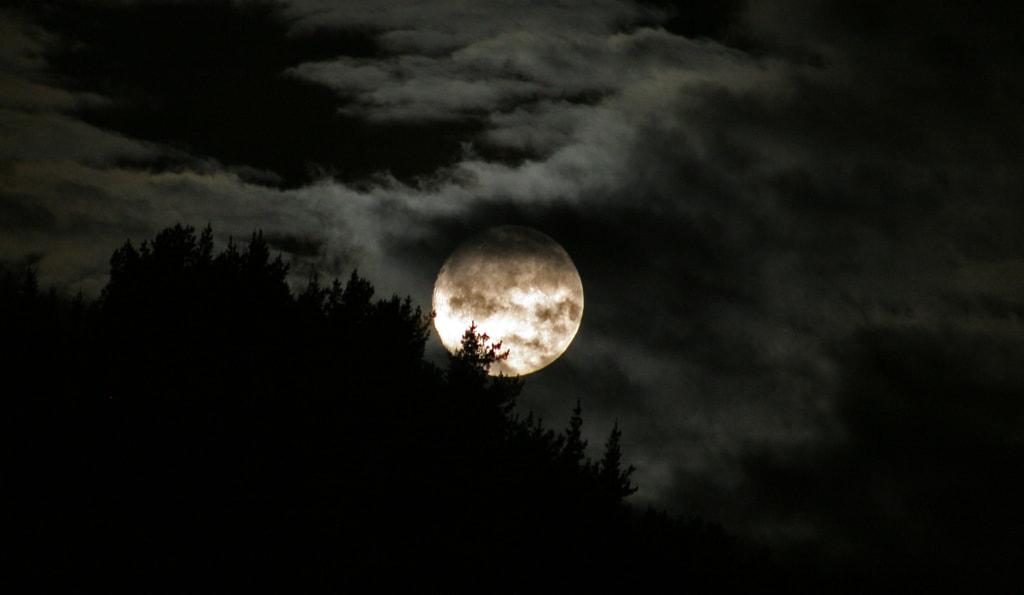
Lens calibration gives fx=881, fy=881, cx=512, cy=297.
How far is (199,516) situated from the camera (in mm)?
22281

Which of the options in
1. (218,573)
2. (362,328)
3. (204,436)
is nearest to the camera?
(218,573)

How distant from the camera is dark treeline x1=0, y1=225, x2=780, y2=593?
22.1 meters

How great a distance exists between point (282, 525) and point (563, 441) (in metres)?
15.3

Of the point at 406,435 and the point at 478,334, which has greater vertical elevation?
the point at 478,334

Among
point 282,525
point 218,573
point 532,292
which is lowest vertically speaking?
point 218,573

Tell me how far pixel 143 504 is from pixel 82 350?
6631 mm

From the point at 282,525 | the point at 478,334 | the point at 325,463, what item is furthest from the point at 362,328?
the point at 282,525

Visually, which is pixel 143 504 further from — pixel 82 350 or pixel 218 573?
pixel 82 350

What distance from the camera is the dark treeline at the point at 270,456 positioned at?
2209 centimetres

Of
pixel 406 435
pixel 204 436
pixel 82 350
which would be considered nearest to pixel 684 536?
pixel 406 435

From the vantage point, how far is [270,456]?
959 inches

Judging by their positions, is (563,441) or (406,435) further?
(563,441)

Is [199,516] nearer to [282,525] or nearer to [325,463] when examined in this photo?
[282,525]

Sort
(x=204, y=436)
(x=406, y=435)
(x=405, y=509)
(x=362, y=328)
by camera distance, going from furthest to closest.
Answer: (x=362, y=328)
(x=406, y=435)
(x=405, y=509)
(x=204, y=436)
